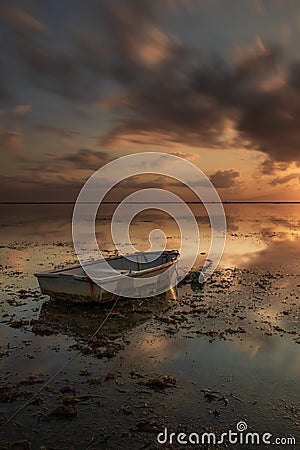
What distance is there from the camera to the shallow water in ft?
23.7

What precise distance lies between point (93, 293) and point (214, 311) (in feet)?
16.8

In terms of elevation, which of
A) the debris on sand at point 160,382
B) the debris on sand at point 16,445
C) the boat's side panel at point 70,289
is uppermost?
the boat's side panel at point 70,289

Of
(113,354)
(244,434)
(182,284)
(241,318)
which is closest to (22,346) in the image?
(113,354)

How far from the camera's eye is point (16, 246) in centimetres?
3356

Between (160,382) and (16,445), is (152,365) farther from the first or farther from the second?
(16,445)

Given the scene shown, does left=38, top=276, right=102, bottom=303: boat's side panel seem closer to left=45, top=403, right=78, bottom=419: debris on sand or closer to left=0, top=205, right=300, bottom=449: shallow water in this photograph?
left=0, top=205, right=300, bottom=449: shallow water

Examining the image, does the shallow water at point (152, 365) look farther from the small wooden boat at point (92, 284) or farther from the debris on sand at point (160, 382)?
the small wooden boat at point (92, 284)

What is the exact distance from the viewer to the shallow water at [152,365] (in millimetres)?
7234

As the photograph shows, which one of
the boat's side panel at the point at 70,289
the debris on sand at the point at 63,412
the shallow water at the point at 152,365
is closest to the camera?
the shallow water at the point at 152,365

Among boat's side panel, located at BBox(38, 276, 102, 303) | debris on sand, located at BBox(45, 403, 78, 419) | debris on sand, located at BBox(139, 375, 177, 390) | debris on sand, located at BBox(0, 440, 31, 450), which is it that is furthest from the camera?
boat's side panel, located at BBox(38, 276, 102, 303)

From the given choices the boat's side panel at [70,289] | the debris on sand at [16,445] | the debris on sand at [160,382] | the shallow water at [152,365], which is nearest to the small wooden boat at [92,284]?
the boat's side panel at [70,289]

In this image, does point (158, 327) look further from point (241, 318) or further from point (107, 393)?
point (107, 393)

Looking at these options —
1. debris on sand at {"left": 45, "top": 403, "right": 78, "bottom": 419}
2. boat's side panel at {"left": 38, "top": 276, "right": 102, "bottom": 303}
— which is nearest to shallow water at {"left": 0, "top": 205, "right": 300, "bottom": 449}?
debris on sand at {"left": 45, "top": 403, "right": 78, "bottom": 419}

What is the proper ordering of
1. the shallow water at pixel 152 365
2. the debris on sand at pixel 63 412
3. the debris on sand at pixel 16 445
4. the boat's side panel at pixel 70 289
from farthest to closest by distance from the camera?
the boat's side panel at pixel 70 289 < the debris on sand at pixel 63 412 < the shallow water at pixel 152 365 < the debris on sand at pixel 16 445
